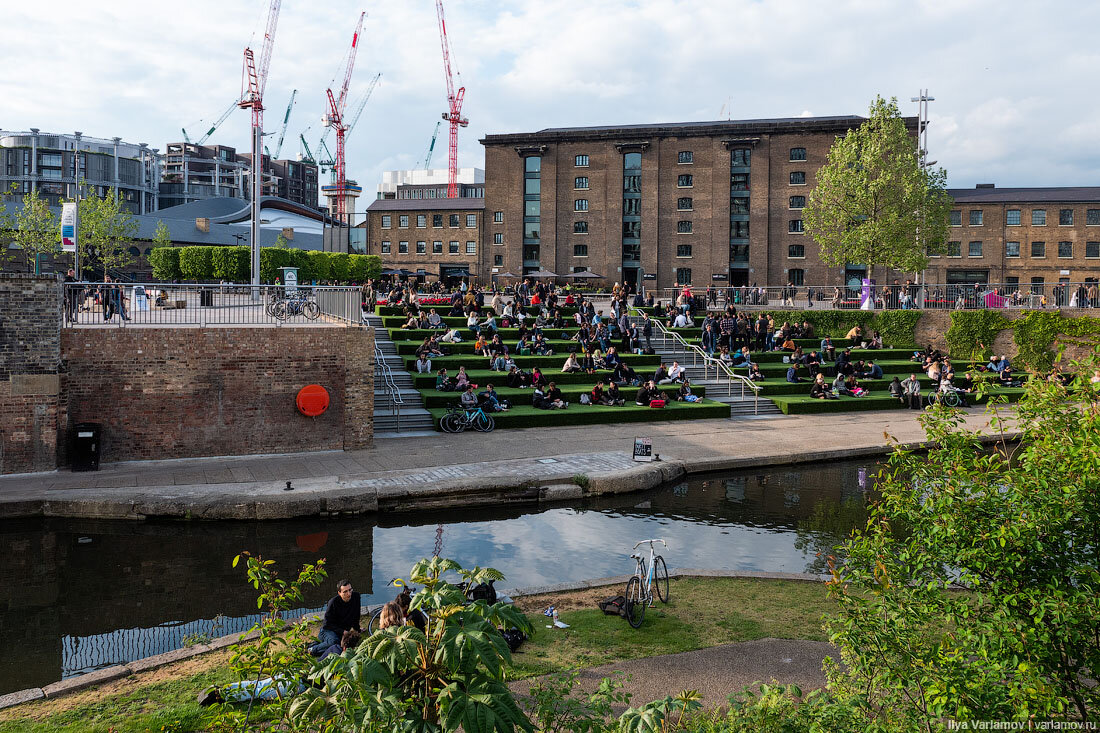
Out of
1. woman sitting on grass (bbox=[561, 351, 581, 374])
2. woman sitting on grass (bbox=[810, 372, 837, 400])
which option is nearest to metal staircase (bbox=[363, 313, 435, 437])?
woman sitting on grass (bbox=[561, 351, 581, 374])

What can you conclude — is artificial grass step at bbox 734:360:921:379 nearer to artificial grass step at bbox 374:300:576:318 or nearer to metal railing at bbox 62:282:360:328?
artificial grass step at bbox 374:300:576:318

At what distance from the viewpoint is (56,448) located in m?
17.4

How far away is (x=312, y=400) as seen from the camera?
19.5 metres

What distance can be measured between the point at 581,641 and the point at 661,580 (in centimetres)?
202

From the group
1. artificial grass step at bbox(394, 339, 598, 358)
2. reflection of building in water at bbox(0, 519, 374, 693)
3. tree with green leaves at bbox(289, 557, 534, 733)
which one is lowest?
reflection of building in water at bbox(0, 519, 374, 693)

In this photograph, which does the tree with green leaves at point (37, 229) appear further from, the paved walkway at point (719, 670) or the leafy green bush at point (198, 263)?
the paved walkway at point (719, 670)

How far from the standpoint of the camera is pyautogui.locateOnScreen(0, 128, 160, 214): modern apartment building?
4099 inches

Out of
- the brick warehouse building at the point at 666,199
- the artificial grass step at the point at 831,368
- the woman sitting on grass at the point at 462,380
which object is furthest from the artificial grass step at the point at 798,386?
the brick warehouse building at the point at 666,199

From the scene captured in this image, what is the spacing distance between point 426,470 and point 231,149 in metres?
136

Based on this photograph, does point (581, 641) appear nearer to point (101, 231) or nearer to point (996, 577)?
point (996, 577)

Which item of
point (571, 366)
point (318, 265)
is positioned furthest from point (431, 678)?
point (318, 265)

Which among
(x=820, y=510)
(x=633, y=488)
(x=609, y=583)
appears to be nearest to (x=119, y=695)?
(x=609, y=583)

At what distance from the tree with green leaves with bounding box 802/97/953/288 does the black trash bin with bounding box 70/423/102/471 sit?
34873mm

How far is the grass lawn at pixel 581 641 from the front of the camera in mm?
7701
